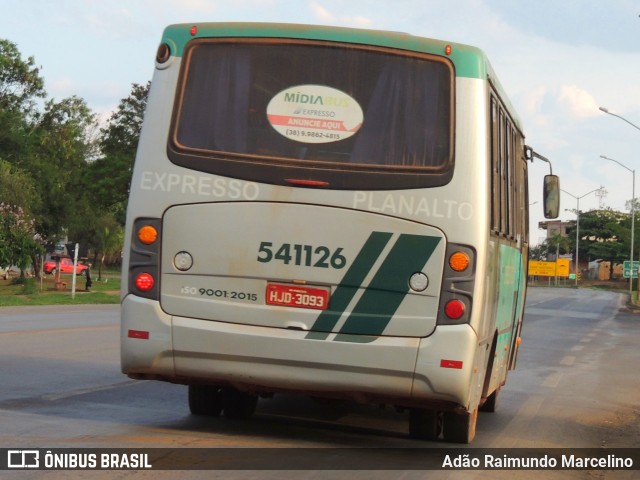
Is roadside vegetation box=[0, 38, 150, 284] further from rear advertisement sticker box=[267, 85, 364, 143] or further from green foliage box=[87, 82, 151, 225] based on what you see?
rear advertisement sticker box=[267, 85, 364, 143]

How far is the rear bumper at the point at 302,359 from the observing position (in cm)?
824

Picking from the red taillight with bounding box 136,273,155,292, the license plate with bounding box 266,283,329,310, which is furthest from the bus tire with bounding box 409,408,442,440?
the red taillight with bounding box 136,273,155,292

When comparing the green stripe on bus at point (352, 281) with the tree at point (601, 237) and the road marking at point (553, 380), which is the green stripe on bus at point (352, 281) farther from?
the tree at point (601, 237)

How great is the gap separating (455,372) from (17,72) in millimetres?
66399

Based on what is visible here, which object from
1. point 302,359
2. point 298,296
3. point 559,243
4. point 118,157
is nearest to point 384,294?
point 298,296

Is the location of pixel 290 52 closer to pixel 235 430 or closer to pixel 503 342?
pixel 235 430

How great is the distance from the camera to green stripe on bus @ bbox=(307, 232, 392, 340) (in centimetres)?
832

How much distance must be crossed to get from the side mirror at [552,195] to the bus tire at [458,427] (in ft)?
14.7

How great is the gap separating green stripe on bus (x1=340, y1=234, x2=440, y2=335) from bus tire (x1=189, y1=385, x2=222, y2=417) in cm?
220

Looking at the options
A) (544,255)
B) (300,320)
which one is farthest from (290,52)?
(544,255)

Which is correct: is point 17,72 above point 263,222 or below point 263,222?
above

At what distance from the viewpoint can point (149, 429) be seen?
9.16 metres

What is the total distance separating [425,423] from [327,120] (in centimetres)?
269

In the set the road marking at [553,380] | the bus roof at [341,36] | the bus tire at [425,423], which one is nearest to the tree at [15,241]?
the road marking at [553,380]
